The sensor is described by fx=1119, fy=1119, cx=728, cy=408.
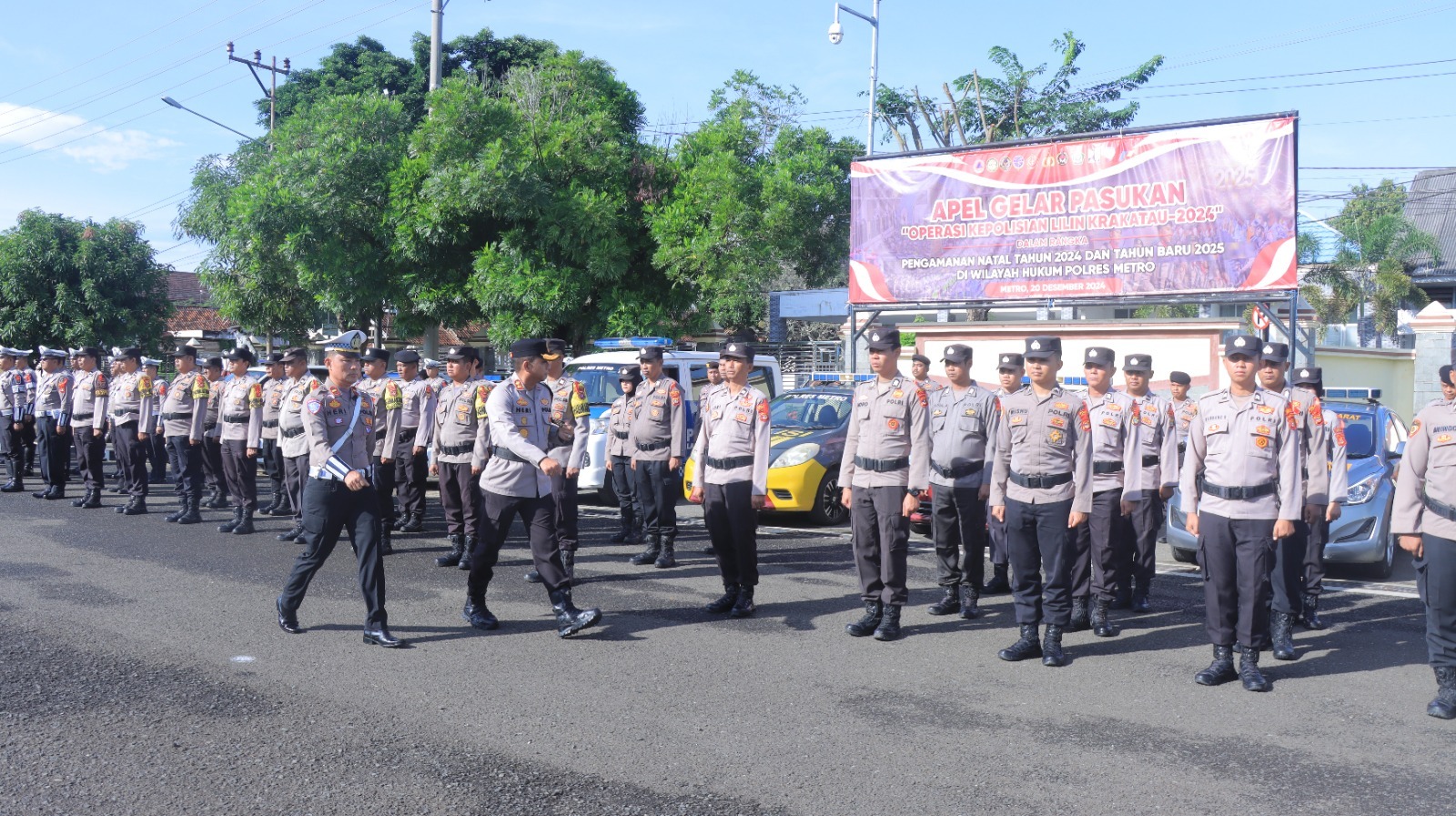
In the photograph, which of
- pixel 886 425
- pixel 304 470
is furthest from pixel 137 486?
pixel 886 425

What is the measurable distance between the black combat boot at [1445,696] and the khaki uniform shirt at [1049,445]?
1903 mm

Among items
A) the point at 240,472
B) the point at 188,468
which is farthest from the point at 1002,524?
the point at 188,468

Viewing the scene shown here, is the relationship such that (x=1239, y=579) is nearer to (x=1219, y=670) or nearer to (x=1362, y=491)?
(x=1219, y=670)

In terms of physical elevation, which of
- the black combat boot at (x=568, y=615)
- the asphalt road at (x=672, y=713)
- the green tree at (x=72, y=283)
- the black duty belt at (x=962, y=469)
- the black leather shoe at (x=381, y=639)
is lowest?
the asphalt road at (x=672, y=713)

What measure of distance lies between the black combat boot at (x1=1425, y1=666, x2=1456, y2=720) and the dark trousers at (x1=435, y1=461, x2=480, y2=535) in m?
6.57

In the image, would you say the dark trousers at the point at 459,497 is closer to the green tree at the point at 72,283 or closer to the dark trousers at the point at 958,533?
the dark trousers at the point at 958,533

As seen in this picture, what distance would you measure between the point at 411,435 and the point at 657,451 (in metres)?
2.95

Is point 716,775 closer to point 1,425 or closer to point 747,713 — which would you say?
point 747,713

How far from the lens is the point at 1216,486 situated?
20.4ft

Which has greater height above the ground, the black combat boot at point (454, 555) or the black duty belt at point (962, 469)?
the black duty belt at point (962, 469)

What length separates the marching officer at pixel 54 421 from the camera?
1420cm

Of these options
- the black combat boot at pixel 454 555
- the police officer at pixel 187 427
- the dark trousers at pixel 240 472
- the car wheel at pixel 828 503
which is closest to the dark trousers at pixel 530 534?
the black combat boot at pixel 454 555

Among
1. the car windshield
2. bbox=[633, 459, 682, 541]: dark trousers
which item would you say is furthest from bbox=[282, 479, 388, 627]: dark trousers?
the car windshield

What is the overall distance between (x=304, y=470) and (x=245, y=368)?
10.3 ft
